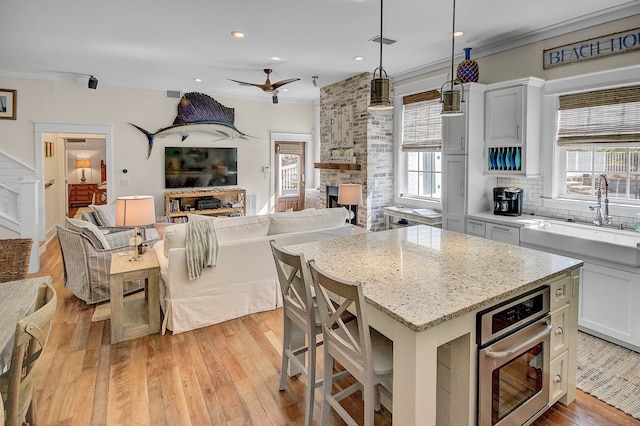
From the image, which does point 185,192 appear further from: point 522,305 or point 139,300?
point 522,305

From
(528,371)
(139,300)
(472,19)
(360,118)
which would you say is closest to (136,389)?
(139,300)

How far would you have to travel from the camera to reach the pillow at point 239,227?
351 centimetres

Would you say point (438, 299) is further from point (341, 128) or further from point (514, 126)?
point (341, 128)

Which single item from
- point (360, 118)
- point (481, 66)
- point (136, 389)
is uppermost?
point (481, 66)

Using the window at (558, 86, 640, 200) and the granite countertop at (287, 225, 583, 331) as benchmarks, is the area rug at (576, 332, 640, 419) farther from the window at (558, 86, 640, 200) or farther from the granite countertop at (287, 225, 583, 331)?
the window at (558, 86, 640, 200)

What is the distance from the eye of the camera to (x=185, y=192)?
7.25m

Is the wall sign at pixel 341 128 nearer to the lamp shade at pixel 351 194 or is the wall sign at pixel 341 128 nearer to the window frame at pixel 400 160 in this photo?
the window frame at pixel 400 160

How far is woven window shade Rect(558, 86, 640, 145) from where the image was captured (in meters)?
3.40

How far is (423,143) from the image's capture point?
557cm

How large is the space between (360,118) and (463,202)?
2.28 metres

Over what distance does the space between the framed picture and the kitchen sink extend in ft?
24.5

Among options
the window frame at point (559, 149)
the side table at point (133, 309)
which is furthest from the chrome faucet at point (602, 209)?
the side table at point (133, 309)

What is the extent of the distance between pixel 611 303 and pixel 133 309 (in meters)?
4.22

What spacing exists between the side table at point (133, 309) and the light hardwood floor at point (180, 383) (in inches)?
4.0
